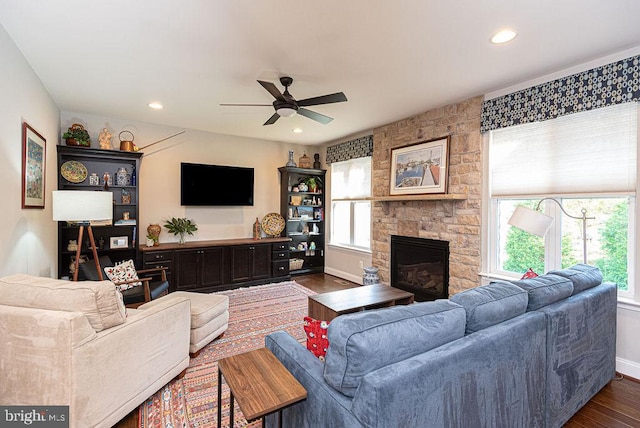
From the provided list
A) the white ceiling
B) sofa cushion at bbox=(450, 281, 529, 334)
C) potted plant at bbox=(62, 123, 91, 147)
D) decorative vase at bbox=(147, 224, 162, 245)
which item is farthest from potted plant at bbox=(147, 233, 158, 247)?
sofa cushion at bbox=(450, 281, 529, 334)

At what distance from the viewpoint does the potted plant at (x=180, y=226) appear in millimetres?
4758

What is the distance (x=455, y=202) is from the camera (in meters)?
3.71

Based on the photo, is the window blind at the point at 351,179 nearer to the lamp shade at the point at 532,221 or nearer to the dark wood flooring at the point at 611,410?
the lamp shade at the point at 532,221

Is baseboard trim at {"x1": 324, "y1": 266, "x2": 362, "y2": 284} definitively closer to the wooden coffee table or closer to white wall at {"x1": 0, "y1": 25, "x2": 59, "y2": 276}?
the wooden coffee table

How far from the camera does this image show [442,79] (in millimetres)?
2998

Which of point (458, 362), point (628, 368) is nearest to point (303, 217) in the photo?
point (628, 368)

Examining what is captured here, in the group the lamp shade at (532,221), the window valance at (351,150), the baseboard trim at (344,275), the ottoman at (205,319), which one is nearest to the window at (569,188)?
the lamp shade at (532,221)

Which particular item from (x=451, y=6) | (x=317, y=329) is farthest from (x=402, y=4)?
(x=317, y=329)

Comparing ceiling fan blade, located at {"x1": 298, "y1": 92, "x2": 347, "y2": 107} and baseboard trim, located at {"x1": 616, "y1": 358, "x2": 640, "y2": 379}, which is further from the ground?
ceiling fan blade, located at {"x1": 298, "y1": 92, "x2": 347, "y2": 107}

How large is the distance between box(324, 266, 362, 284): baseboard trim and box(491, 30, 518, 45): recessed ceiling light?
3939mm

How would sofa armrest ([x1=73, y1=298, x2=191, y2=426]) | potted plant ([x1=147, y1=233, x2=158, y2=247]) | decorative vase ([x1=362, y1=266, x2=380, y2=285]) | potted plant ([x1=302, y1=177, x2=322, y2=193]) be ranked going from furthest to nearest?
potted plant ([x1=302, y1=177, x2=322, y2=193]) < decorative vase ([x1=362, y1=266, x2=380, y2=285]) < potted plant ([x1=147, y1=233, x2=158, y2=247]) < sofa armrest ([x1=73, y1=298, x2=191, y2=426])

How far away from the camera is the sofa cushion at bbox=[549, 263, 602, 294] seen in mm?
2033

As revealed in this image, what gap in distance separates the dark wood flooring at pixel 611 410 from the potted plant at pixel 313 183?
14.8 feet

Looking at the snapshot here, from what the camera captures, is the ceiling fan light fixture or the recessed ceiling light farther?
the ceiling fan light fixture
